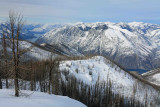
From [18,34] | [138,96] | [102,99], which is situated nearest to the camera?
[18,34]

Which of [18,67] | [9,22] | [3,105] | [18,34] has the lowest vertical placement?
[3,105]

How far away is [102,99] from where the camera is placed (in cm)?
7469

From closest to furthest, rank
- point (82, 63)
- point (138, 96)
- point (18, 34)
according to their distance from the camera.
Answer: point (18, 34)
point (138, 96)
point (82, 63)

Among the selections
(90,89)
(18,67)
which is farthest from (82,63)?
(18,67)

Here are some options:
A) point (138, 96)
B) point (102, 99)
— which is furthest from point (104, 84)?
point (138, 96)

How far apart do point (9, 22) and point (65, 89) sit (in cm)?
5701

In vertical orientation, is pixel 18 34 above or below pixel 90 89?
above

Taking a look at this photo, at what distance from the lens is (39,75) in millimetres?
68625

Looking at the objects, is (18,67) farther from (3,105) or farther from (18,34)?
(3,105)

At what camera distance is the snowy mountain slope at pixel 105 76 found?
78688 mm

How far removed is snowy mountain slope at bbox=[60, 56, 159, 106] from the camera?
78.7 meters

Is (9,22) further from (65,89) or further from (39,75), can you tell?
(65,89)

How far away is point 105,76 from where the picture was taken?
84062 mm

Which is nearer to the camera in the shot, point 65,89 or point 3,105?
point 3,105
